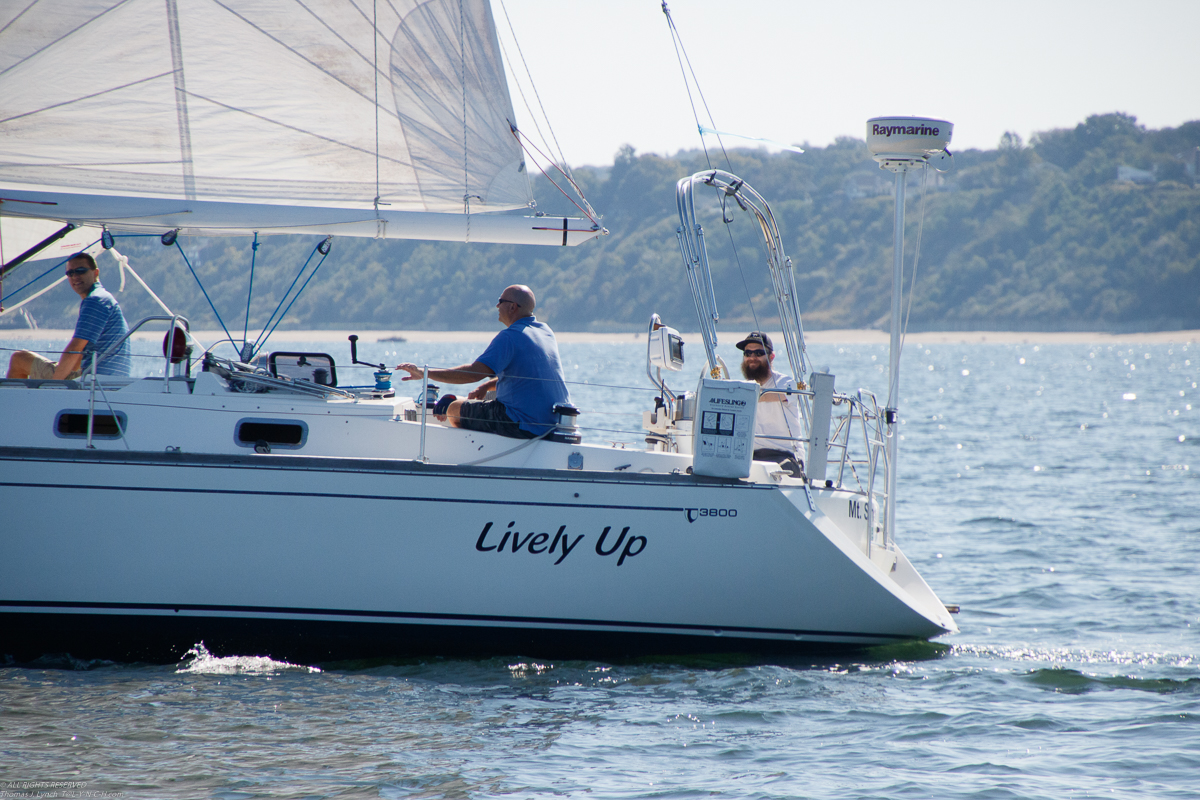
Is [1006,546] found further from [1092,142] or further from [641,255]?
[1092,142]

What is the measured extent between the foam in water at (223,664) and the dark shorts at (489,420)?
66.4 inches

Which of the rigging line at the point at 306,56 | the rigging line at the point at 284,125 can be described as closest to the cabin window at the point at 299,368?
the rigging line at the point at 284,125

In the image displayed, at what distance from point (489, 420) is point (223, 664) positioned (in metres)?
1.95

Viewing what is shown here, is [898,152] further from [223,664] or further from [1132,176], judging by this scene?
[1132,176]

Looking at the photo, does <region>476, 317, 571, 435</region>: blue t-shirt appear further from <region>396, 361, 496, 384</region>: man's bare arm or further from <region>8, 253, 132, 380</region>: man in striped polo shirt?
<region>8, 253, 132, 380</region>: man in striped polo shirt

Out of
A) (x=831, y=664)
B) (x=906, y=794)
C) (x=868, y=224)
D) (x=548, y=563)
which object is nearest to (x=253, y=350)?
(x=548, y=563)

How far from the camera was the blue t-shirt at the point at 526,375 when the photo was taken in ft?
21.2

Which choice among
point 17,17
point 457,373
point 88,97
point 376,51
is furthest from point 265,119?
point 457,373

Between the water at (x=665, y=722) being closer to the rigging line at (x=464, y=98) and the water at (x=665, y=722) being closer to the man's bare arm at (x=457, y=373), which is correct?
the man's bare arm at (x=457, y=373)

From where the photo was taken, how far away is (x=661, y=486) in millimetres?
6043

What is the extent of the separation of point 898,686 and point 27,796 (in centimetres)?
437

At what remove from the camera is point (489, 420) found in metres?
6.48

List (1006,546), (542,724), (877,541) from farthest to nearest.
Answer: (1006,546), (877,541), (542,724)

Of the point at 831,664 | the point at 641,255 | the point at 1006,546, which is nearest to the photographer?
the point at 831,664
